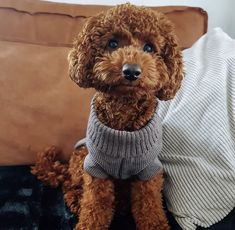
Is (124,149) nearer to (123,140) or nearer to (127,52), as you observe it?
(123,140)

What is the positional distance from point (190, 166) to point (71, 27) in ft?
2.16

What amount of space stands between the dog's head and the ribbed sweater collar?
98mm

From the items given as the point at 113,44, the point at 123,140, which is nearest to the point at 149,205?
the point at 123,140

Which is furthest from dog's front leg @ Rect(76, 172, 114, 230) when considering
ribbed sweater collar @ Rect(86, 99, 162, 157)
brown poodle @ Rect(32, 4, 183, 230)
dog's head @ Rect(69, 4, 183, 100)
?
dog's head @ Rect(69, 4, 183, 100)

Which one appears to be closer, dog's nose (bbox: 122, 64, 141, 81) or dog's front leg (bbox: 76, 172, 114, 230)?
dog's nose (bbox: 122, 64, 141, 81)

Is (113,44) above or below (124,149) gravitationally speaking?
above

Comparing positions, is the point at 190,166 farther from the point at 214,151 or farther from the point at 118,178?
the point at 118,178

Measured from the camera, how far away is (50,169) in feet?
3.89

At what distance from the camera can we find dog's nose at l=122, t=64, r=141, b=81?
2.60 feet

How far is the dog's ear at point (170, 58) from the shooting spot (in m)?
0.89

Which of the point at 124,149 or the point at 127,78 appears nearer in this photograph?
the point at 127,78

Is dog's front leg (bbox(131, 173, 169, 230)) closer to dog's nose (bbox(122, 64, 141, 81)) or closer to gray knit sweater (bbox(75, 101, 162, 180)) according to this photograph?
gray knit sweater (bbox(75, 101, 162, 180))

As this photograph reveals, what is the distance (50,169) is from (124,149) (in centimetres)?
34

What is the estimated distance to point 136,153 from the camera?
945 mm
